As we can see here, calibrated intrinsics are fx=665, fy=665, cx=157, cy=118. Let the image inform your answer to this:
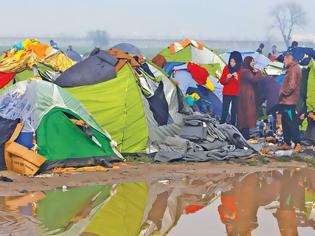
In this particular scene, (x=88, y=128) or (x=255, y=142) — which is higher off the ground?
(x=88, y=128)

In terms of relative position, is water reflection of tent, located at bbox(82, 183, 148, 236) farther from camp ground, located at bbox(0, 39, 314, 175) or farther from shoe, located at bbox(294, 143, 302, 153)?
shoe, located at bbox(294, 143, 302, 153)

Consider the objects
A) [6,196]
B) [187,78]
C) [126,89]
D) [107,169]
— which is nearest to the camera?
[6,196]

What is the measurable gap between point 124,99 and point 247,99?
11.8 ft

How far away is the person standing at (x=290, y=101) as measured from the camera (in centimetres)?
1359

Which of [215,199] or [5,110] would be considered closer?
[215,199]

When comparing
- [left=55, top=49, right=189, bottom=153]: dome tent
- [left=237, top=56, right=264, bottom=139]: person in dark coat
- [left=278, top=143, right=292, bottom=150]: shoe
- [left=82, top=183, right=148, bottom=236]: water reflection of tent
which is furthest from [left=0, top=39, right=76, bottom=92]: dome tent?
[left=82, top=183, right=148, bottom=236]: water reflection of tent

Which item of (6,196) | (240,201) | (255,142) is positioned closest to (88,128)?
(6,196)

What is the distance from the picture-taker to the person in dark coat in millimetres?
14742

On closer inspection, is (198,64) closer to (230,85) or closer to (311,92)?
(230,85)

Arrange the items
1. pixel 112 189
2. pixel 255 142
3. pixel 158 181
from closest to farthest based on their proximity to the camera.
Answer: pixel 112 189
pixel 158 181
pixel 255 142

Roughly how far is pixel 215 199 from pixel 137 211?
1.33 metres

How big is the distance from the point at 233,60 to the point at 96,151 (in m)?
5.20

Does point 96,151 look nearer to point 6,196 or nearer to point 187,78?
point 6,196

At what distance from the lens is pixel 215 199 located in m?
8.98
